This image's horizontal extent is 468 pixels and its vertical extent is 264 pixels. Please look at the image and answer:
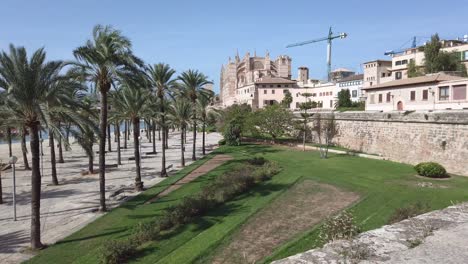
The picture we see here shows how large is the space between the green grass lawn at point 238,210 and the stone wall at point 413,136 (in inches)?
80.5

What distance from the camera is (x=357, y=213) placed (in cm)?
1530

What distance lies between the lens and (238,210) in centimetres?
1677

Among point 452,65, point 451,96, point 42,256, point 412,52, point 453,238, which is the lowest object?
point 42,256

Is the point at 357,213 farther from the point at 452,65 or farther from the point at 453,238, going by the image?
the point at 452,65

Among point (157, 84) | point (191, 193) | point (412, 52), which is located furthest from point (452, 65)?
point (191, 193)

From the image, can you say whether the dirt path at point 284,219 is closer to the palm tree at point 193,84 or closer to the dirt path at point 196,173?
the dirt path at point 196,173

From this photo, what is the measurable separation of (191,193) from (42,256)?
9.49 metres

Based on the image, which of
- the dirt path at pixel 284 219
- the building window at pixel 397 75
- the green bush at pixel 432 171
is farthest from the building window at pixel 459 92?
the building window at pixel 397 75

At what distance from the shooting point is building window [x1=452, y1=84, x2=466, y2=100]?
3059cm

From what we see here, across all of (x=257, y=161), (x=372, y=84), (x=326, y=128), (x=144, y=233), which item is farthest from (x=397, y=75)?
(x=144, y=233)

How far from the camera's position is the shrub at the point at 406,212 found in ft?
43.6

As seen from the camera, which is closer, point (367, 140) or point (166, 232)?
point (166, 232)

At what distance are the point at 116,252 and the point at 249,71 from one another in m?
120

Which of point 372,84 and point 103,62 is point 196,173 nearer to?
point 103,62
